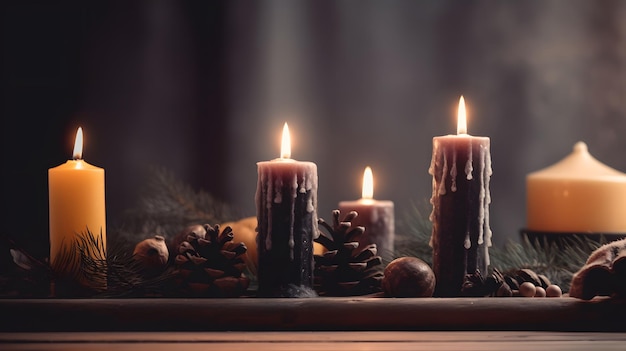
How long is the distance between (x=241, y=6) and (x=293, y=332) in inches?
41.0

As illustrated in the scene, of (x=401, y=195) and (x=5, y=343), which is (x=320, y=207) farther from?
(x=5, y=343)

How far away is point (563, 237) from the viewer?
995mm

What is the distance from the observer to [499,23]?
1601mm

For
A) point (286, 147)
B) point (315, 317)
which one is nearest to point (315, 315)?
point (315, 317)

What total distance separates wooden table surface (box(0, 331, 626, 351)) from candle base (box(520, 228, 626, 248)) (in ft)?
1.02

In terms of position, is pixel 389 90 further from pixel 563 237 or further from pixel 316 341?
pixel 316 341

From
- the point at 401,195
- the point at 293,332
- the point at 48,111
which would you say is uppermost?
the point at 48,111

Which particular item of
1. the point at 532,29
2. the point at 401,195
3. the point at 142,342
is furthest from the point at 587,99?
the point at 142,342

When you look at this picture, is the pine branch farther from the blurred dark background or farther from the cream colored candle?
the blurred dark background

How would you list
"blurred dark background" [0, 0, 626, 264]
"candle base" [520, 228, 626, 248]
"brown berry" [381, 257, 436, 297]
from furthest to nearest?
"blurred dark background" [0, 0, 626, 264] → "candle base" [520, 228, 626, 248] → "brown berry" [381, 257, 436, 297]

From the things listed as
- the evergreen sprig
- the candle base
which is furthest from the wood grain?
the evergreen sprig

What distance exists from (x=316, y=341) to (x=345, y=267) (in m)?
0.18

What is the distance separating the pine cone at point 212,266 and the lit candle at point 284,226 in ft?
0.11

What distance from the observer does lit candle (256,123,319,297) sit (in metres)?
0.76
